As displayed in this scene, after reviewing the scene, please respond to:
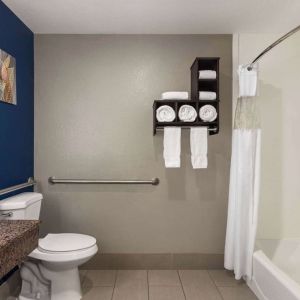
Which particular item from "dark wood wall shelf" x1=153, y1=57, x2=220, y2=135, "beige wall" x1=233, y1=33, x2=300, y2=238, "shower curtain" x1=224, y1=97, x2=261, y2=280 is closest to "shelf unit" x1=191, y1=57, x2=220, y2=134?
"dark wood wall shelf" x1=153, y1=57, x2=220, y2=135

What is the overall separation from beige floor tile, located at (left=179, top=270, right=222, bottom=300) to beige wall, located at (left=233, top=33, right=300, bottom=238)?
70cm

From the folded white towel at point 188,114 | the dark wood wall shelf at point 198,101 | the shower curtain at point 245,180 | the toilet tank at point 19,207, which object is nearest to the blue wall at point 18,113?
the toilet tank at point 19,207

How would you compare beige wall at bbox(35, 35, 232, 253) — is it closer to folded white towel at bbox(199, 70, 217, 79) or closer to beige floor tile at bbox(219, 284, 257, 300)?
folded white towel at bbox(199, 70, 217, 79)

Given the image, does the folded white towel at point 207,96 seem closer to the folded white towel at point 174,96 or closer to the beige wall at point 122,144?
the folded white towel at point 174,96

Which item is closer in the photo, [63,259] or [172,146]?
[63,259]

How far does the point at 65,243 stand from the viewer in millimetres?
2250

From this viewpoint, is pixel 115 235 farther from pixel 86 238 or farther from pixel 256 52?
pixel 256 52

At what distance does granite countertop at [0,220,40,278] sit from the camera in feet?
4.23

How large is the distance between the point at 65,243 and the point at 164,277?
3.27ft

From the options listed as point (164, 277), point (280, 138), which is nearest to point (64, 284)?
point (164, 277)

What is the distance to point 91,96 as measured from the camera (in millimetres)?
2850

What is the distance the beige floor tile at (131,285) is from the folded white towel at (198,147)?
43.3 inches

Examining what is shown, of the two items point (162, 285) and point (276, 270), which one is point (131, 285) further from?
point (276, 270)

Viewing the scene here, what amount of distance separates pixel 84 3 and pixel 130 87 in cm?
85
